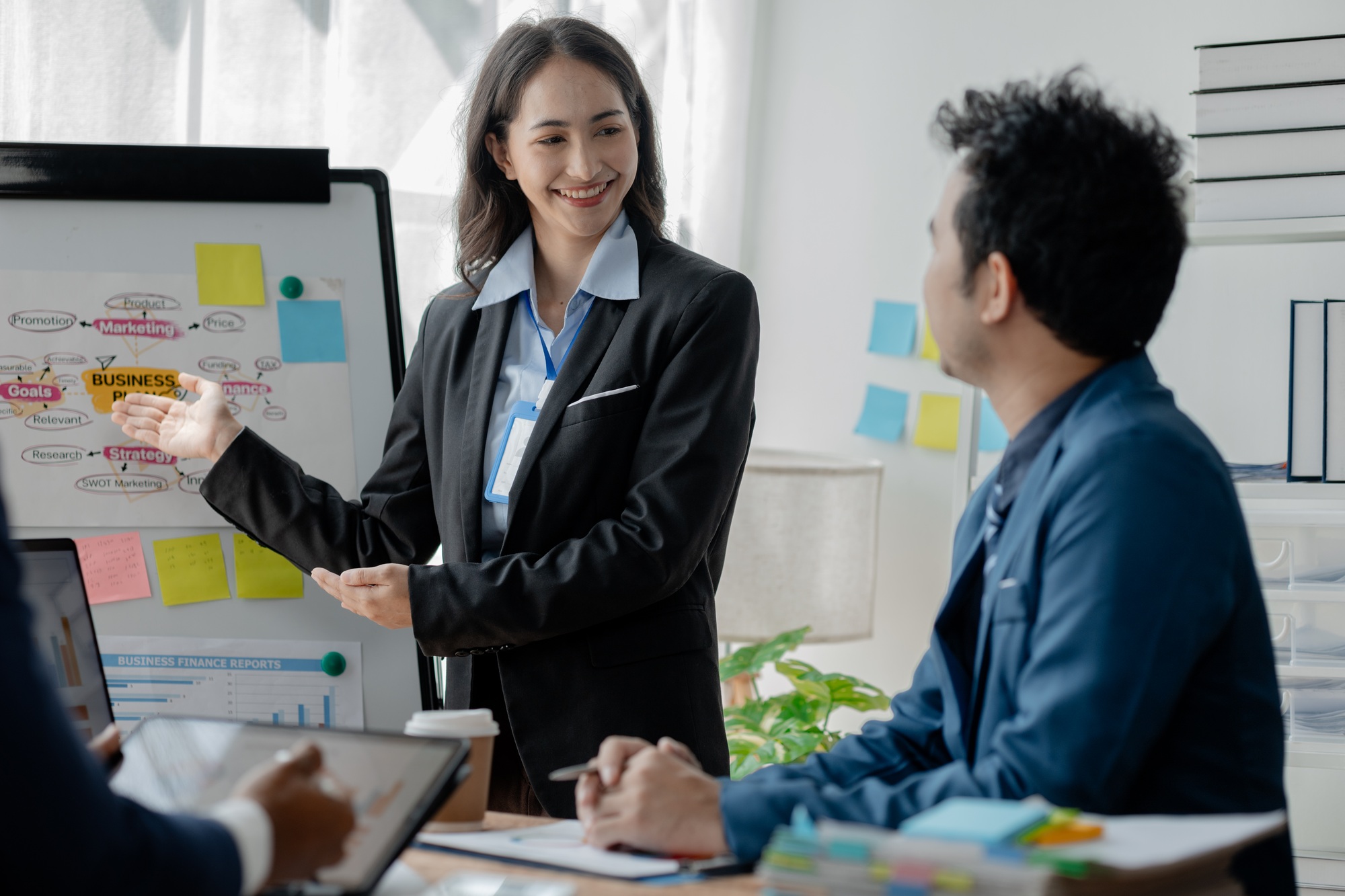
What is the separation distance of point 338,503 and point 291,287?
0.34m

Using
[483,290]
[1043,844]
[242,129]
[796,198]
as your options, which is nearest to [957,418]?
[796,198]

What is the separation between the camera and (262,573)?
1698 mm

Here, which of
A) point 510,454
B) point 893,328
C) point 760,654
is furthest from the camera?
point 893,328

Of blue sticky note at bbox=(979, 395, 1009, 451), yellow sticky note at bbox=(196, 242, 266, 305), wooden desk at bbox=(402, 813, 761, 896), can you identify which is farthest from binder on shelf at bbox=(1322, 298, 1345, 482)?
yellow sticky note at bbox=(196, 242, 266, 305)

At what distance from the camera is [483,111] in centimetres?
164

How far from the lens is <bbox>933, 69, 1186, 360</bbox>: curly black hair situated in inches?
38.8

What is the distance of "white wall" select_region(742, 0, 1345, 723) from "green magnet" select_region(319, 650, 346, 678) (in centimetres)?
155

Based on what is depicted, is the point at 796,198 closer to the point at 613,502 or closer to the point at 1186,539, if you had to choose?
the point at 613,502

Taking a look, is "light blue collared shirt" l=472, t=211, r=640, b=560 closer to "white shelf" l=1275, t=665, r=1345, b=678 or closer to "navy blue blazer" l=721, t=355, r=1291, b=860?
"navy blue blazer" l=721, t=355, r=1291, b=860

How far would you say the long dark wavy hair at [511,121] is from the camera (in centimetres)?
157

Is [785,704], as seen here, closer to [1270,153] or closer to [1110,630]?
[1270,153]

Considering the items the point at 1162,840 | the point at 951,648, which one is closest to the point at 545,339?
the point at 951,648

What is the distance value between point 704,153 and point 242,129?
1203 millimetres

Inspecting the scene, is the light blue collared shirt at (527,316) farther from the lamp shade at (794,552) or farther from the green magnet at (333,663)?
the lamp shade at (794,552)
